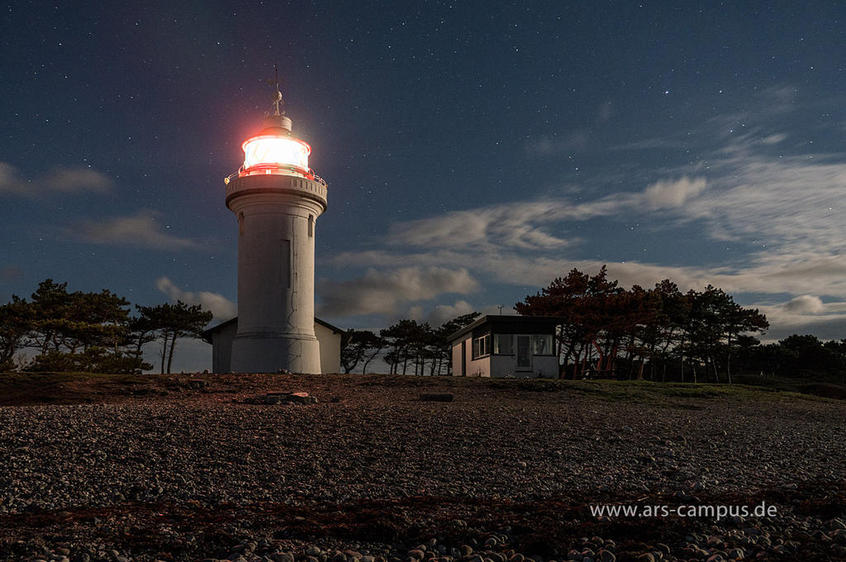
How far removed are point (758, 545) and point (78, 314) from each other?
33.4 meters

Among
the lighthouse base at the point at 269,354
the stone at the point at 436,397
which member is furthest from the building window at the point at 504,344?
the stone at the point at 436,397

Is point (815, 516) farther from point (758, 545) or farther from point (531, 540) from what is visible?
point (531, 540)

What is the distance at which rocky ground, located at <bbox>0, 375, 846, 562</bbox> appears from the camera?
204 inches

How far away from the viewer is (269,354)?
2269cm

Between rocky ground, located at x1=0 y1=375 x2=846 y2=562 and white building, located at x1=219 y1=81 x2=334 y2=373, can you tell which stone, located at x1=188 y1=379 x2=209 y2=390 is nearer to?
rocky ground, located at x1=0 y1=375 x2=846 y2=562

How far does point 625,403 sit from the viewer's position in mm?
16594

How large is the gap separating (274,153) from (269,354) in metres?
8.05

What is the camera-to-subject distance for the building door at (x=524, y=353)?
2809 cm

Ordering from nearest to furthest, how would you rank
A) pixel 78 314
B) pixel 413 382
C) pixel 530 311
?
1. pixel 413 382
2. pixel 78 314
3. pixel 530 311

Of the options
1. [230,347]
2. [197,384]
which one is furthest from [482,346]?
[197,384]

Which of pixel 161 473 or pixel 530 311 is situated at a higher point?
pixel 530 311

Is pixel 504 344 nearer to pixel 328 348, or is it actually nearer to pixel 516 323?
pixel 516 323

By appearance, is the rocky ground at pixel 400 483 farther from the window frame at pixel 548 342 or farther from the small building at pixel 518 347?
the window frame at pixel 548 342

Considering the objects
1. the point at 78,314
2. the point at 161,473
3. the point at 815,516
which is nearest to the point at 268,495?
the point at 161,473
